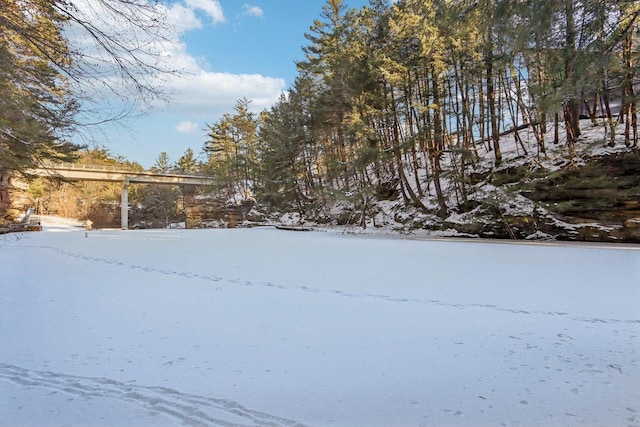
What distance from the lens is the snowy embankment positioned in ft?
5.22

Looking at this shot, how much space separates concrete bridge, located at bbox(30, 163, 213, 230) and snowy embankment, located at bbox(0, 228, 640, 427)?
81.1 feet

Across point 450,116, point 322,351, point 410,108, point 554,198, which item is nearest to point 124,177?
point 410,108

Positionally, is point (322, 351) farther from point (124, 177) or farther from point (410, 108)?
point (124, 177)

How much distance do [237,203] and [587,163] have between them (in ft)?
80.1

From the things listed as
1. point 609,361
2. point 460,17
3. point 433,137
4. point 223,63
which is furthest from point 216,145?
point 609,361

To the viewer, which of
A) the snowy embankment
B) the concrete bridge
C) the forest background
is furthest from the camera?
the concrete bridge

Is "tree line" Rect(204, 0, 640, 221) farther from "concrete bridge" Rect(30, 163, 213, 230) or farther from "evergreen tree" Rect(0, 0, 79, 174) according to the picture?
"concrete bridge" Rect(30, 163, 213, 230)

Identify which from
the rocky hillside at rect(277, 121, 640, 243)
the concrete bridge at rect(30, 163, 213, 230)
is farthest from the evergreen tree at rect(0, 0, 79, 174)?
the concrete bridge at rect(30, 163, 213, 230)

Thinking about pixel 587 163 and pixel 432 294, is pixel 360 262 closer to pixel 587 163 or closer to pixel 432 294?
pixel 432 294

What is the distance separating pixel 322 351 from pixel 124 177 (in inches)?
1163

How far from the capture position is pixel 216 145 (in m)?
34.2

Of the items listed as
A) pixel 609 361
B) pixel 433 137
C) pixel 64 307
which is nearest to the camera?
pixel 609 361

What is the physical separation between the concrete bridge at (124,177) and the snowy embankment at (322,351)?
24.7 meters

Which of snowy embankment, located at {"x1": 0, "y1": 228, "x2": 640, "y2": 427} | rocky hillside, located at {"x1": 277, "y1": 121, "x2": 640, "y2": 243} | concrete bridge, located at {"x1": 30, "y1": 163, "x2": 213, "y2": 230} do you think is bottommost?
snowy embankment, located at {"x1": 0, "y1": 228, "x2": 640, "y2": 427}
